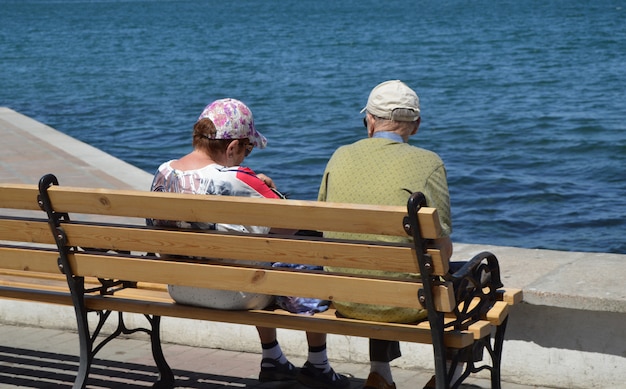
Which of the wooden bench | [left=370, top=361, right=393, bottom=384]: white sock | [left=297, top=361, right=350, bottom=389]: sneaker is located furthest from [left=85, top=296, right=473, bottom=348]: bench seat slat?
[left=297, top=361, right=350, bottom=389]: sneaker

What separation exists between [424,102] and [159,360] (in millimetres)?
25953

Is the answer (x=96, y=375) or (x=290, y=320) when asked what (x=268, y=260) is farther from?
(x=96, y=375)

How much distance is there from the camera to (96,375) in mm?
4855

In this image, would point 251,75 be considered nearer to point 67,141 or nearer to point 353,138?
point 353,138

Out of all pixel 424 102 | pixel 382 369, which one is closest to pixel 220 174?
pixel 382 369

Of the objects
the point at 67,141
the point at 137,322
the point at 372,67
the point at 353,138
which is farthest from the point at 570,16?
the point at 137,322

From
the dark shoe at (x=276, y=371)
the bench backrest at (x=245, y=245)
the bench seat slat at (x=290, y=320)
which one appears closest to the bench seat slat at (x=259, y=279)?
the bench backrest at (x=245, y=245)

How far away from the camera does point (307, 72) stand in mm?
41969

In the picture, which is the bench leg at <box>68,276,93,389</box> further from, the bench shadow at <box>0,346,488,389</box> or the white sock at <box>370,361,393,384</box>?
the white sock at <box>370,361,393,384</box>

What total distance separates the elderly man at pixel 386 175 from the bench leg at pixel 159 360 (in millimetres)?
949

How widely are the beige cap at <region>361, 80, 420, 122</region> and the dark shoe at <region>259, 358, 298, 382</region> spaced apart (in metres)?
1.24

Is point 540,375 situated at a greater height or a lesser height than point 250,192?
lesser

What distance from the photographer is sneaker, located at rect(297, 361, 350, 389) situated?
177 inches

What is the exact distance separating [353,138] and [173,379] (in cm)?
1747
